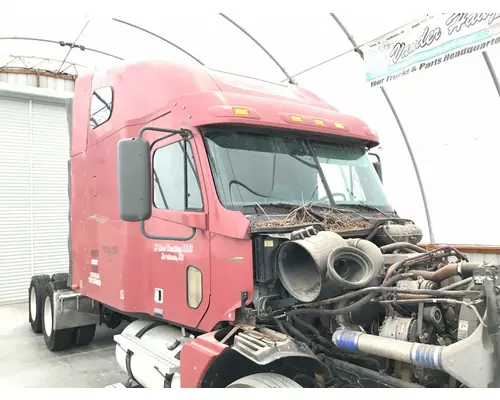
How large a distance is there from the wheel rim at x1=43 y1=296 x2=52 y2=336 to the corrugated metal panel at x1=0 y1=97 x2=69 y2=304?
3847mm

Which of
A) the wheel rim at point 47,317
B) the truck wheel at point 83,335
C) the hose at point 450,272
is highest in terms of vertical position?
the hose at point 450,272

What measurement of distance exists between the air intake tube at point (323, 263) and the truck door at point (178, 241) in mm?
789

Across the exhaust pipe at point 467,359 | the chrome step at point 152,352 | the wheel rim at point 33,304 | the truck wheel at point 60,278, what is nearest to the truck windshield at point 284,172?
the chrome step at point 152,352

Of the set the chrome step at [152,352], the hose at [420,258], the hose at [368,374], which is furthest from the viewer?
the chrome step at [152,352]

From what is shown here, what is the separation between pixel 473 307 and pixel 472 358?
27cm

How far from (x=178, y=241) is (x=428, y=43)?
19.4 feet

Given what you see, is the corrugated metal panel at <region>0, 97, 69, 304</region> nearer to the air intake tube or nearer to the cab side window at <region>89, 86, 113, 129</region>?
the cab side window at <region>89, 86, 113, 129</region>

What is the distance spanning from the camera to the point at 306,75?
10.4m

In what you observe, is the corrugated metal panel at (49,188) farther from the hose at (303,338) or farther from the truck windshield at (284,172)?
the hose at (303,338)

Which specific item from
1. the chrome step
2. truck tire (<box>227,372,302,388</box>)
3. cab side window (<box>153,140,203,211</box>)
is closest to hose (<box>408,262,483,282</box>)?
truck tire (<box>227,372,302,388</box>)

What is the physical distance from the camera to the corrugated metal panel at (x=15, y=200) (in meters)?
10.6

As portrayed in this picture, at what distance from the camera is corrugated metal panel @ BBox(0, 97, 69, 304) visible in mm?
10641

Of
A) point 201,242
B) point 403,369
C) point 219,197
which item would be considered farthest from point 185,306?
point 403,369

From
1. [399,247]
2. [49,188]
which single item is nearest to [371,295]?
[399,247]
